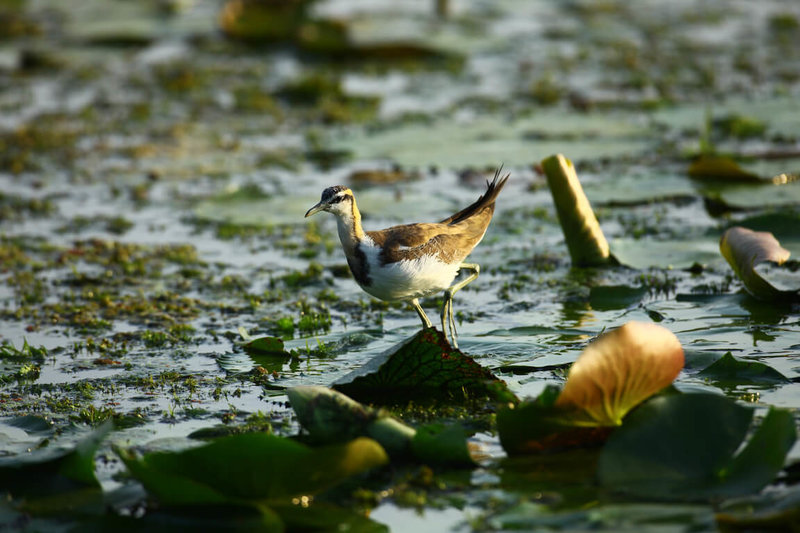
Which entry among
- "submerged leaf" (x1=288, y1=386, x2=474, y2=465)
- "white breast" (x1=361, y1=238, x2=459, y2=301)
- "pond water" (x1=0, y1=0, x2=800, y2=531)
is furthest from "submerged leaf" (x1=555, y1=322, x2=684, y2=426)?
"white breast" (x1=361, y1=238, x2=459, y2=301)

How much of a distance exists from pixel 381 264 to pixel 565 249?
2502mm

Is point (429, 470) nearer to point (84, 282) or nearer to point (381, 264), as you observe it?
point (381, 264)

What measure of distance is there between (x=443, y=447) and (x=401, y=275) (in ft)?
4.15

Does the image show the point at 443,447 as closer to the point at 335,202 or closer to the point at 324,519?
the point at 324,519

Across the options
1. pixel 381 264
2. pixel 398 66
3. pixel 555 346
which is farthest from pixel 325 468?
pixel 398 66

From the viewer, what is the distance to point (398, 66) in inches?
515

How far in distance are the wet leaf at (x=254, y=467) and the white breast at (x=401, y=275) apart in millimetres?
1472

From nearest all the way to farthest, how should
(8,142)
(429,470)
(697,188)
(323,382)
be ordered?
(429,470) < (323,382) < (697,188) < (8,142)

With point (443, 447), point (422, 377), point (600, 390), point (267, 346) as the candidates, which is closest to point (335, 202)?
point (267, 346)

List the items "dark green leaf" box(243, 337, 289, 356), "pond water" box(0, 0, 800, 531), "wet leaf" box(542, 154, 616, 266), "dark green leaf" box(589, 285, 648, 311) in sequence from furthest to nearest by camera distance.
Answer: "wet leaf" box(542, 154, 616, 266) < "dark green leaf" box(589, 285, 648, 311) < "dark green leaf" box(243, 337, 289, 356) < "pond water" box(0, 0, 800, 531)

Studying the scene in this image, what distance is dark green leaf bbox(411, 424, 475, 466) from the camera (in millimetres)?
3896

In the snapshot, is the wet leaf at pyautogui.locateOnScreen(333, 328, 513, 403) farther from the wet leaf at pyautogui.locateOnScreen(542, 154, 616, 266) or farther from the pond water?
the wet leaf at pyautogui.locateOnScreen(542, 154, 616, 266)

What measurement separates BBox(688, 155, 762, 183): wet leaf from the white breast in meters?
3.43

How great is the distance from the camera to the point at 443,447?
391 cm
